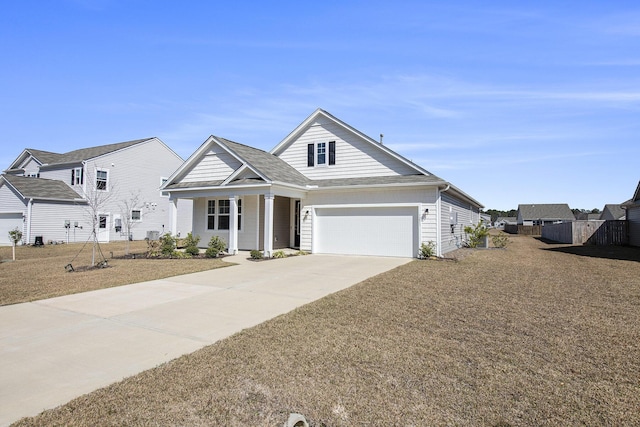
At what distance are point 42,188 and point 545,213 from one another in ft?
241

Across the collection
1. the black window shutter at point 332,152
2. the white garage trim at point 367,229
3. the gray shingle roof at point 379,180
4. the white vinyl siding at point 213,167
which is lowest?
the white garage trim at point 367,229

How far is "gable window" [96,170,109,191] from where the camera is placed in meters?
27.1

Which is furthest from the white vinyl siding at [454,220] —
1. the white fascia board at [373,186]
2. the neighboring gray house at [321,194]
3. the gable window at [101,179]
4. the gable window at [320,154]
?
the gable window at [101,179]

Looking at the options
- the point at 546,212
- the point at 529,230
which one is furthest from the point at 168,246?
the point at 546,212

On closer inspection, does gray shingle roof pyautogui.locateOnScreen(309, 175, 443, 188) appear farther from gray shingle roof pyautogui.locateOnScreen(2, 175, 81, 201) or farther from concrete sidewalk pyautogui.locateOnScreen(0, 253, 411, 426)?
gray shingle roof pyautogui.locateOnScreen(2, 175, 81, 201)

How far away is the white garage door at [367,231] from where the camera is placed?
1525 centimetres

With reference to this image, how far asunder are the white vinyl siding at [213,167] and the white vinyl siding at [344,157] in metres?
3.09

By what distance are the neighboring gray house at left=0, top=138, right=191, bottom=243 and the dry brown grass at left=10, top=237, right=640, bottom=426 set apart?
68.9ft

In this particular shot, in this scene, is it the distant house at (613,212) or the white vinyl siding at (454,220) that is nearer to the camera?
the white vinyl siding at (454,220)

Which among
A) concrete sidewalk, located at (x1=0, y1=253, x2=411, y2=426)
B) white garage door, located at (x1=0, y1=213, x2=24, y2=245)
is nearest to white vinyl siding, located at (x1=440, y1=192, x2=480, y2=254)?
concrete sidewalk, located at (x1=0, y1=253, x2=411, y2=426)

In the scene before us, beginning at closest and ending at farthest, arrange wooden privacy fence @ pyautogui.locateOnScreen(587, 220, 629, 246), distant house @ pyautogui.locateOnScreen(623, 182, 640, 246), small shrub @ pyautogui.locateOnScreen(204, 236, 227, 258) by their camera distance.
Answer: small shrub @ pyautogui.locateOnScreen(204, 236, 227, 258)
distant house @ pyautogui.locateOnScreen(623, 182, 640, 246)
wooden privacy fence @ pyautogui.locateOnScreen(587, 220, 629, 246)

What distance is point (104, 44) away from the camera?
12.3 meters

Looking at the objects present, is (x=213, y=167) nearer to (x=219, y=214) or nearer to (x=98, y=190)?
(x=219, y=214)

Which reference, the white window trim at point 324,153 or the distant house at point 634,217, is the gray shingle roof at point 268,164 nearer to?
the white window trim at point 324,153
